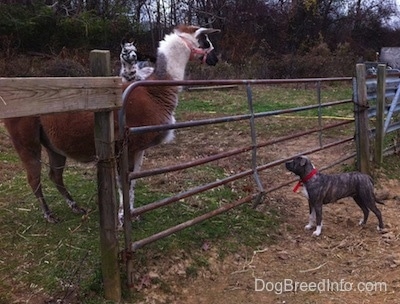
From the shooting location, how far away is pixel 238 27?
26.0 metres

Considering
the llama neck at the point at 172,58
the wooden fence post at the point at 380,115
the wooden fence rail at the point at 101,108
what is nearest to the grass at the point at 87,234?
the wooden fence rail at the point at 101,108

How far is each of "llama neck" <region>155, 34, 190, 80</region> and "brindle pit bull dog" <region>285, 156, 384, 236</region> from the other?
1414 mm

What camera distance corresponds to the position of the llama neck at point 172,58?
4750 millimetres

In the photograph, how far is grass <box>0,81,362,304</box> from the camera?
3.52 m

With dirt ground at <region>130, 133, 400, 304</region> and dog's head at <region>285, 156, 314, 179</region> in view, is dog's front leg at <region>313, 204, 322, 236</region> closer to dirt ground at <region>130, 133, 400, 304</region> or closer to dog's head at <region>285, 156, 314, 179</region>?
dirt ground at <region>130, 133, 400, 304</region>

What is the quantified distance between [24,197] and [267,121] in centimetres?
603

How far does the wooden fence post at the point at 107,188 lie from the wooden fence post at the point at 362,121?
13.3ft

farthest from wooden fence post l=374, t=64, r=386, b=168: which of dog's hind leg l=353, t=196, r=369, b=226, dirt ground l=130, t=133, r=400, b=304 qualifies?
dog's hind leg l=353, t=196, r=369, b=226

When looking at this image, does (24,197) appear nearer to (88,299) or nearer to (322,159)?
(88,299)

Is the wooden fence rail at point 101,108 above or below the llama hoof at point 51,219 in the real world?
above

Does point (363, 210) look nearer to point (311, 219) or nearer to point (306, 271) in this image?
point (311, 219)

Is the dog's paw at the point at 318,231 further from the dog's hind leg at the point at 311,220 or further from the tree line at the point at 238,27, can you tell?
the tree line at the point at 238,27

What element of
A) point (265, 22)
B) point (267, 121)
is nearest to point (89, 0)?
point (265, 22)

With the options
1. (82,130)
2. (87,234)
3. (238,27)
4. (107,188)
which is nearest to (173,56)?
(82,130)
